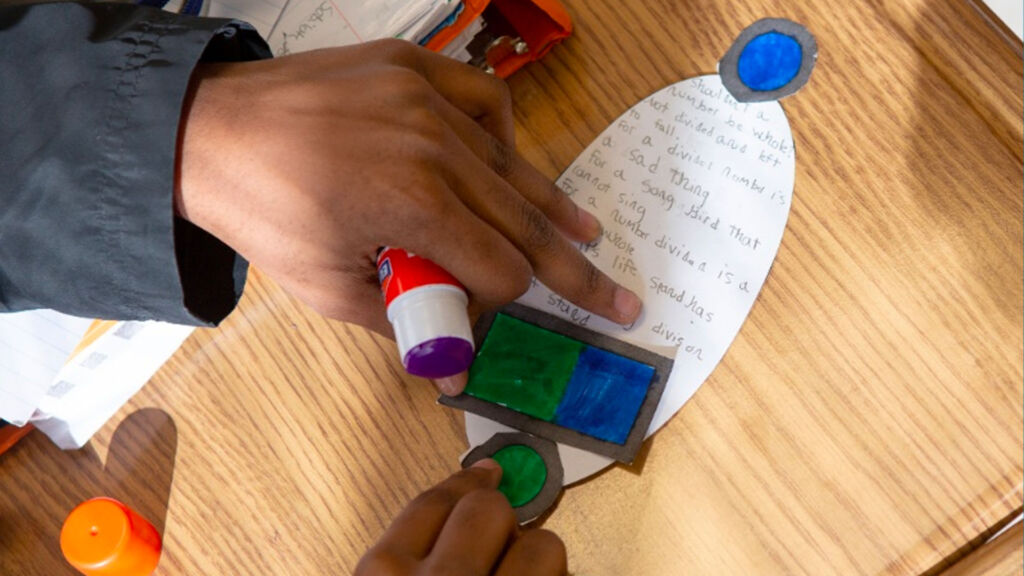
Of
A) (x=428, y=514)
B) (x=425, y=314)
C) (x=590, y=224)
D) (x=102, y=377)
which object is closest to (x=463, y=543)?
(x=428, y=514)

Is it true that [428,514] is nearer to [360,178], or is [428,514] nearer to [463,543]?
Result: [463,543]

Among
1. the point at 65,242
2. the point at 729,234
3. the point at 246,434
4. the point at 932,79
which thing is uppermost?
the point at 932,79

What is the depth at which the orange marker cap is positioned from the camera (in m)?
0.65

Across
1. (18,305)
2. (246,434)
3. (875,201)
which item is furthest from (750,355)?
(18,305)

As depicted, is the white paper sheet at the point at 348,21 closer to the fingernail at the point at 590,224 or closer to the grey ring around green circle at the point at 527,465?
the fingernail at the point at 590,224

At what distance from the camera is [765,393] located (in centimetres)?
61

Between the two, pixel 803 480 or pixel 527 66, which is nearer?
pixel 803 480

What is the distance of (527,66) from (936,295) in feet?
1.22

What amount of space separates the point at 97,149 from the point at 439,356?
0.27m

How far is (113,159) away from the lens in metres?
0.56

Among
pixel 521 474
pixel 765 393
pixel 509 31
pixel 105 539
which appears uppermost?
pixel 509 31

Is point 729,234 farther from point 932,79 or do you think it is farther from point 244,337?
point 244,337

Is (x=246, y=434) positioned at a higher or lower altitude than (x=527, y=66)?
lower

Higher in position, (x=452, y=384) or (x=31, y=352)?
(x=452, y=384)
